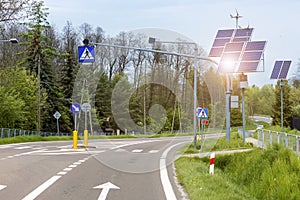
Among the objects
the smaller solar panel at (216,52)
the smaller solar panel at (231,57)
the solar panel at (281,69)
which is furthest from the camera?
the solar panel at (281,69)

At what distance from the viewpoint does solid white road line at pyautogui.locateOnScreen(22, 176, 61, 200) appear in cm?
952

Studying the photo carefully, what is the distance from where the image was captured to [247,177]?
629 inches

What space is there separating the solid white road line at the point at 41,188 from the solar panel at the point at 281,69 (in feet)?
97.5

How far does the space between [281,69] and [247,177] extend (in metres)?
25.1

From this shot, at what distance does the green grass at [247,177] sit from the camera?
10.3 m

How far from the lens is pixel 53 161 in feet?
57.5

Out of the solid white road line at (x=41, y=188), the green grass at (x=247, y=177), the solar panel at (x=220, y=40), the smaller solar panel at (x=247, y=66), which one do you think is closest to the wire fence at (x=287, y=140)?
the green grass at (x=247, y=177)

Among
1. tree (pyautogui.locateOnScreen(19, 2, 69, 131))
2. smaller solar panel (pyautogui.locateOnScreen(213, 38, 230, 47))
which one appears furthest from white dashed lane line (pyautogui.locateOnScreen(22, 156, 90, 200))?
tree (pyautogui.locateOnScreen(19, 2, 69, 131))

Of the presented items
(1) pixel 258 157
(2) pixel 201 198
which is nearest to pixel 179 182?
(2) pixel 201 198

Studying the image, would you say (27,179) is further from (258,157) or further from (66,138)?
(66,138)

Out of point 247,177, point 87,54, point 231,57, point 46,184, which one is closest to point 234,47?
point 231,57

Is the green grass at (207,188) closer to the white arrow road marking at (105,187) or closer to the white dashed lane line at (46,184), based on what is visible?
the white arrow road marking at (105,187)

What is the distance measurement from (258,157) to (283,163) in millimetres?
2507

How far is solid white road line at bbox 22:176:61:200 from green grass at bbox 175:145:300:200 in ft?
11.2
